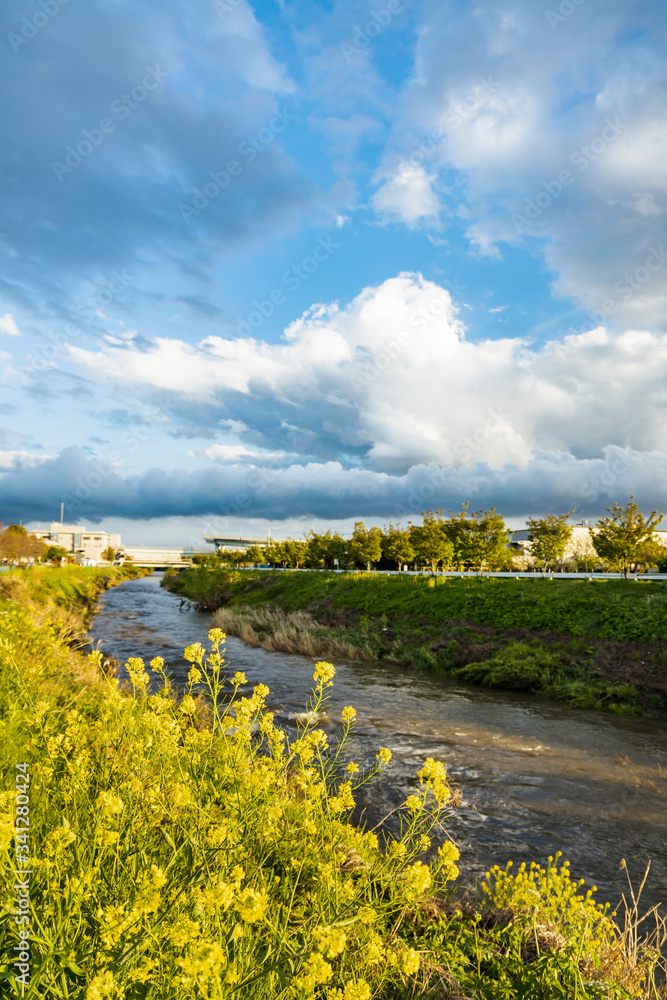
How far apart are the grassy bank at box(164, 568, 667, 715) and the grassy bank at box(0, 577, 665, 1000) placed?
12008 mm

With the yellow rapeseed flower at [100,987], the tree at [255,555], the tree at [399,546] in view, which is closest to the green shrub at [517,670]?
the yellow rapeseed flower at [100,987]

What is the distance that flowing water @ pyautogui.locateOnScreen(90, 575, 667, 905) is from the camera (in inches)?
262

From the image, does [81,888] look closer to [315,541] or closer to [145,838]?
[145,838]

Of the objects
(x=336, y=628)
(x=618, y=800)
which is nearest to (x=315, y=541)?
(x=336, y=628)

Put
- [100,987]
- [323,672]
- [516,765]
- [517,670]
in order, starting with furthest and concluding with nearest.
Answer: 1. [517,670]
2. [516,765]
3. [323,672]
4. [100,987]

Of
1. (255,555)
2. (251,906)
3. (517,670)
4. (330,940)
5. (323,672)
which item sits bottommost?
(255,555)

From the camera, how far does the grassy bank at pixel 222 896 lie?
2033mm

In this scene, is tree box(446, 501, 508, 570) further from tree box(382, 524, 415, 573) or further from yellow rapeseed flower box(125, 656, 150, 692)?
yellow rapeseed flower box(125, 656, 150, 692)

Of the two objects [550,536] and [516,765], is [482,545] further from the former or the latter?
[516,765]

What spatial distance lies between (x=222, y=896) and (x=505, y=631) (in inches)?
775

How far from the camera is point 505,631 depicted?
1995 cm

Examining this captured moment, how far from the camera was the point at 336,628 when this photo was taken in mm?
25891

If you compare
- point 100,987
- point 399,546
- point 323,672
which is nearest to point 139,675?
point 323,672

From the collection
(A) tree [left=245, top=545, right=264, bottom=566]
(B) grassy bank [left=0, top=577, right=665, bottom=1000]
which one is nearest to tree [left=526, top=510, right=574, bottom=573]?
(B) grassy bank [left=0, top=577, right=665, bottom=1000]
